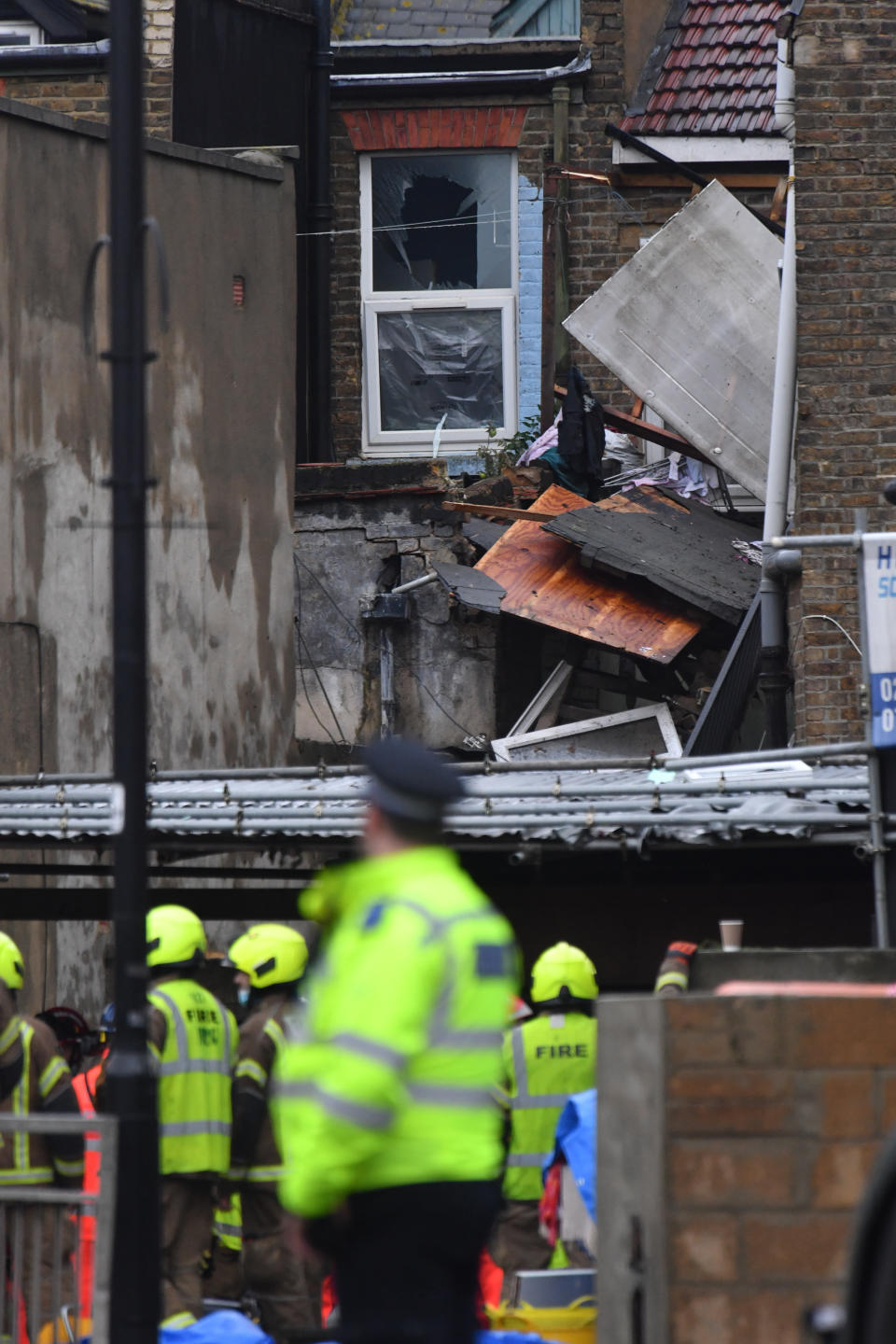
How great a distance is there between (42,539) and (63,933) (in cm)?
241

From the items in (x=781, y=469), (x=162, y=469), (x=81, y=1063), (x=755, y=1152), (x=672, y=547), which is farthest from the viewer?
(x=672, y=547)

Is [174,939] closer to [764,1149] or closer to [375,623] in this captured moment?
[764,1149]

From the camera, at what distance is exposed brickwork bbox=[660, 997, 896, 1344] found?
4656 millimetres

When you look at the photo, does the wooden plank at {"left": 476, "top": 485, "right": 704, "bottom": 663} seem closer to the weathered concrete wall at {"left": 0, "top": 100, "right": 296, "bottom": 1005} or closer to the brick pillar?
the weathered concrete wall at {"left": 0, "top": 100, "right": 296, "bottom": 1005}

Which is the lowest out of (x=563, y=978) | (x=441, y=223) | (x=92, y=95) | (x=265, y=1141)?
(x=265, y=1141)

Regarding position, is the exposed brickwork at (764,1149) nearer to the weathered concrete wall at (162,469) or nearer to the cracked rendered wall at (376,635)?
the weathered concrete wall at (162,469)

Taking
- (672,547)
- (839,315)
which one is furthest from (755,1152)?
(672,547)

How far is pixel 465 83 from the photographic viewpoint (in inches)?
635

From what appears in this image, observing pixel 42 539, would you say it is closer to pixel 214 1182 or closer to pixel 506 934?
pixel 214 1182

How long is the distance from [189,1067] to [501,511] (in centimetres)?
786

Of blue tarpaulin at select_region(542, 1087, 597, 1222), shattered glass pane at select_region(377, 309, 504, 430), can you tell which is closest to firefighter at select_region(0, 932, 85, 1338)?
blue tarpaulin at select_region(542, 1087, 597, 1222)

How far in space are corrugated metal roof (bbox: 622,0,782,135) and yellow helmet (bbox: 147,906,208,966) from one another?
9796 millimetres

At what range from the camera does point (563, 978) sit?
8.33m

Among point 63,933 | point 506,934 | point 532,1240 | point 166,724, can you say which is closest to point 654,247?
point 166,724
